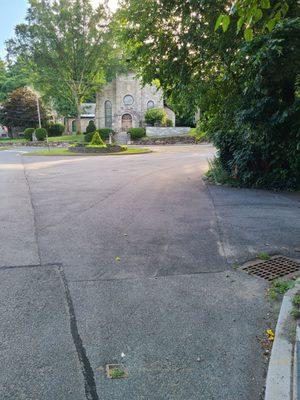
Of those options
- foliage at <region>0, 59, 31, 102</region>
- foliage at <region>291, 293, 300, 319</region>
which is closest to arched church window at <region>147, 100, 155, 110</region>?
foliage at <region>0, 59, 31, 102</region>

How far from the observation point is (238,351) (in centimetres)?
346

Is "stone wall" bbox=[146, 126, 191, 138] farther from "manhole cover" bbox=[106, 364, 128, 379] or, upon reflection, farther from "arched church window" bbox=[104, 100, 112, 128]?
"manhole cover" bbox=[106, 364, 128, 379]

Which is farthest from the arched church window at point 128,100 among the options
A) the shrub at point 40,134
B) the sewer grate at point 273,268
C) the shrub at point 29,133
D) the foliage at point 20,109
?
the sewer grate at point 273,268

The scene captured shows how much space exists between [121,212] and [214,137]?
6440 millimetres

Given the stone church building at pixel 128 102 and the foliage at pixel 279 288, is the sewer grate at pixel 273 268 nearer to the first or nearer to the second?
the foliage at pixel 279 288

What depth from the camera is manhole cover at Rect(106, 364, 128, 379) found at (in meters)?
3.10

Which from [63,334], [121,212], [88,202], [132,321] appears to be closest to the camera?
[63,334]

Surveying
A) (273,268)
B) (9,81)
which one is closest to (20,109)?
(9,81)

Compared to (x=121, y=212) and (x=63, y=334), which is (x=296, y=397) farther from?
(x=121, y=212)

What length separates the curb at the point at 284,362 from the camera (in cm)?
281

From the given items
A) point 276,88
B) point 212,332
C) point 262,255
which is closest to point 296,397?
point 212,332

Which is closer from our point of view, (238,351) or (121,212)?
(238,351)

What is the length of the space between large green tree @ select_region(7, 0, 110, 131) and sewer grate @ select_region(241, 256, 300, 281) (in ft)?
149

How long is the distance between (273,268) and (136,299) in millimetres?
2223
